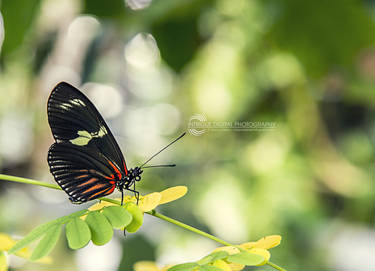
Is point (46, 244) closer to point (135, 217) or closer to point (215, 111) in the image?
point (135, 217)

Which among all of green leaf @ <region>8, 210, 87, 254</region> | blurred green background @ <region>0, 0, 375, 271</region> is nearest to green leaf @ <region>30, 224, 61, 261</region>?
green leaf @ <region>8, 210, 87, 254</region>

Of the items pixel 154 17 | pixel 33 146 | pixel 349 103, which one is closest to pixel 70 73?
pixel 33 146

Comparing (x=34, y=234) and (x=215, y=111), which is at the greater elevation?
(x=34, y=234)

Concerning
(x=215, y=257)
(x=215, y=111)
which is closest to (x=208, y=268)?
(x=215, y=257)

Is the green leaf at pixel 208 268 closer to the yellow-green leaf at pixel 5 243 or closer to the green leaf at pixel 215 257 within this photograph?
the green leaf at pixel 215 257

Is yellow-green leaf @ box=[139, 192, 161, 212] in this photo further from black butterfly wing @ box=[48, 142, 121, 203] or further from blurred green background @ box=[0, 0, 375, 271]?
blurred green background @ box=[0, 0, 375, 271]

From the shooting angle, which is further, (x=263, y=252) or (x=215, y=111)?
(x=215, y=111)
